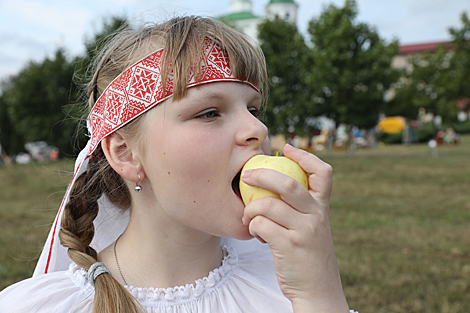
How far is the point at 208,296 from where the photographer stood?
192cm

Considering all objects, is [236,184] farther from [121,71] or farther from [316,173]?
[121,71]

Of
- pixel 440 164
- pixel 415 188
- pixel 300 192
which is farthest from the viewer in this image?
pixel 440 164

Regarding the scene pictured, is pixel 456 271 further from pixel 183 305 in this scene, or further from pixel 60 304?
pixel 60 304

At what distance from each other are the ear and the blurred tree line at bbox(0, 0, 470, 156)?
18.7 meters

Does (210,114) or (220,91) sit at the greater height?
(220,91)

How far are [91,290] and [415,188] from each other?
10.2 metres

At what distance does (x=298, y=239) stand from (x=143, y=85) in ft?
3.20

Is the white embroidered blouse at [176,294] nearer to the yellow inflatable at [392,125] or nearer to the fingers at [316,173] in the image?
the fingers at [316,173]

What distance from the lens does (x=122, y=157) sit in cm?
191

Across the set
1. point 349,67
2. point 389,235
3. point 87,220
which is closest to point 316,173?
point 87,220

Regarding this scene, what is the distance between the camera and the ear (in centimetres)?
186

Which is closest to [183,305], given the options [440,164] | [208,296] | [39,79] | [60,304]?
[208,296]

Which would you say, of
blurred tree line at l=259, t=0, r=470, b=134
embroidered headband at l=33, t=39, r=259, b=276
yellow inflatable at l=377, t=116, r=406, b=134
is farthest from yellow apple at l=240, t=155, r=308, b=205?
yellow inflatable at l=377, t=116, r=406, b=134

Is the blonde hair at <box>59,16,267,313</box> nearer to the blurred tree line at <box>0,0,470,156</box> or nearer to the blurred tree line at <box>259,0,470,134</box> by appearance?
the blurred tree line at <box>0,0,470,156</box>
